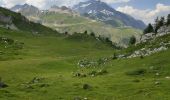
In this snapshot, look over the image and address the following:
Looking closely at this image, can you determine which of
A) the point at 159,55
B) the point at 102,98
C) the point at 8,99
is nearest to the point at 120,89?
the point at 102,98

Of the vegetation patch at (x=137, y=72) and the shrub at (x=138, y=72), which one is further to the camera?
the shrub at (x=138, y=72)

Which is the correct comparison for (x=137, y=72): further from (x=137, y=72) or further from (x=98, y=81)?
(x=98, y=81)

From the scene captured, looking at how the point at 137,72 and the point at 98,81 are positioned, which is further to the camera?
the point at 137,72

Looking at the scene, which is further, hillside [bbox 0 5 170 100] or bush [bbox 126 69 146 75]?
bush [bbox 126 69 146 75]

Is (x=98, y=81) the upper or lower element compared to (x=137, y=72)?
lower

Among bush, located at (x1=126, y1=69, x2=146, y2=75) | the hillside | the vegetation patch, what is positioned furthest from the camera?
bush, located at (x1=126, y1=69, x2=146, y2=75)

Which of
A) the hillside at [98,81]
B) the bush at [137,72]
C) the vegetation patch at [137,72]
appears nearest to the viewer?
the hillside at [98,81]

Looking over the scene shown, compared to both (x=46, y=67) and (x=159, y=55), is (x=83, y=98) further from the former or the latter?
(x=46, y=67)

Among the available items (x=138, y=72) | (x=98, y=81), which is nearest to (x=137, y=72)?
(x=138, y=72)

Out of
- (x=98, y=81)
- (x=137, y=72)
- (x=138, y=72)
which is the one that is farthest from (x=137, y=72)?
(x=98, y=81)

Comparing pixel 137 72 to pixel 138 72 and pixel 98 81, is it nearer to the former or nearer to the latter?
pixel 138 72

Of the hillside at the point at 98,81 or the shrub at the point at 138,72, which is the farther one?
the shrub at the point at 138,72

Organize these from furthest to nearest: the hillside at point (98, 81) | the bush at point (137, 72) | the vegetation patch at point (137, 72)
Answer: the bush at point (137, 72)
the vegetation patch at point (137, 72)
the hillside at point (98, 81)

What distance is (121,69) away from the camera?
287 ft
